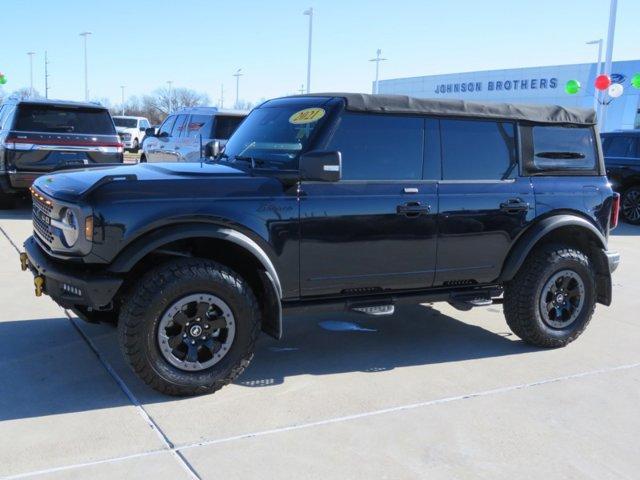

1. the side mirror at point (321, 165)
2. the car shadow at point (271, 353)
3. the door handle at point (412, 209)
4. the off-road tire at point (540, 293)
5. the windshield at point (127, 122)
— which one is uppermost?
the windshield at point (127, 122)

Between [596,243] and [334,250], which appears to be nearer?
[334,250]

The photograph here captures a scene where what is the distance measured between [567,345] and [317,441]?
284 centimetres

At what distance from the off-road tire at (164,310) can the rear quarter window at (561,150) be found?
2620mm

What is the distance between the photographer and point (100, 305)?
3.68 meters

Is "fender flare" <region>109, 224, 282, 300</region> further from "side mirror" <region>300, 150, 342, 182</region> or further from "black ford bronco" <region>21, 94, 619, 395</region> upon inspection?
"side mirror" <region>300, 150, 342, 182</region>

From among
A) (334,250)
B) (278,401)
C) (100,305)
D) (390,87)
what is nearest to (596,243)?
(334,250)

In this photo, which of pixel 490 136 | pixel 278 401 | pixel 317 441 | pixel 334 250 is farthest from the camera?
pixel 490 136

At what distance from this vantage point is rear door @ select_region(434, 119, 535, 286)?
4691 millimetres

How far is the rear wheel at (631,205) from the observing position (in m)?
13.1

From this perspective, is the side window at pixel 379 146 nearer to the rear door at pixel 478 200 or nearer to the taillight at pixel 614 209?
the rear door at pixel 478 200

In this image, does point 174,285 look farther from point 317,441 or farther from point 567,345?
point 567,345

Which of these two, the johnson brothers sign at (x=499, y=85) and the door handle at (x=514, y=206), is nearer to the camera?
the door handle at (x=514, y=206)

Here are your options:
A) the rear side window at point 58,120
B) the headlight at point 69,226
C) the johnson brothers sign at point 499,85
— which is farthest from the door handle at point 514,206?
the johnson brothers sign at point 499,85

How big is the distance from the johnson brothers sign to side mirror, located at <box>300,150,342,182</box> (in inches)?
1541
